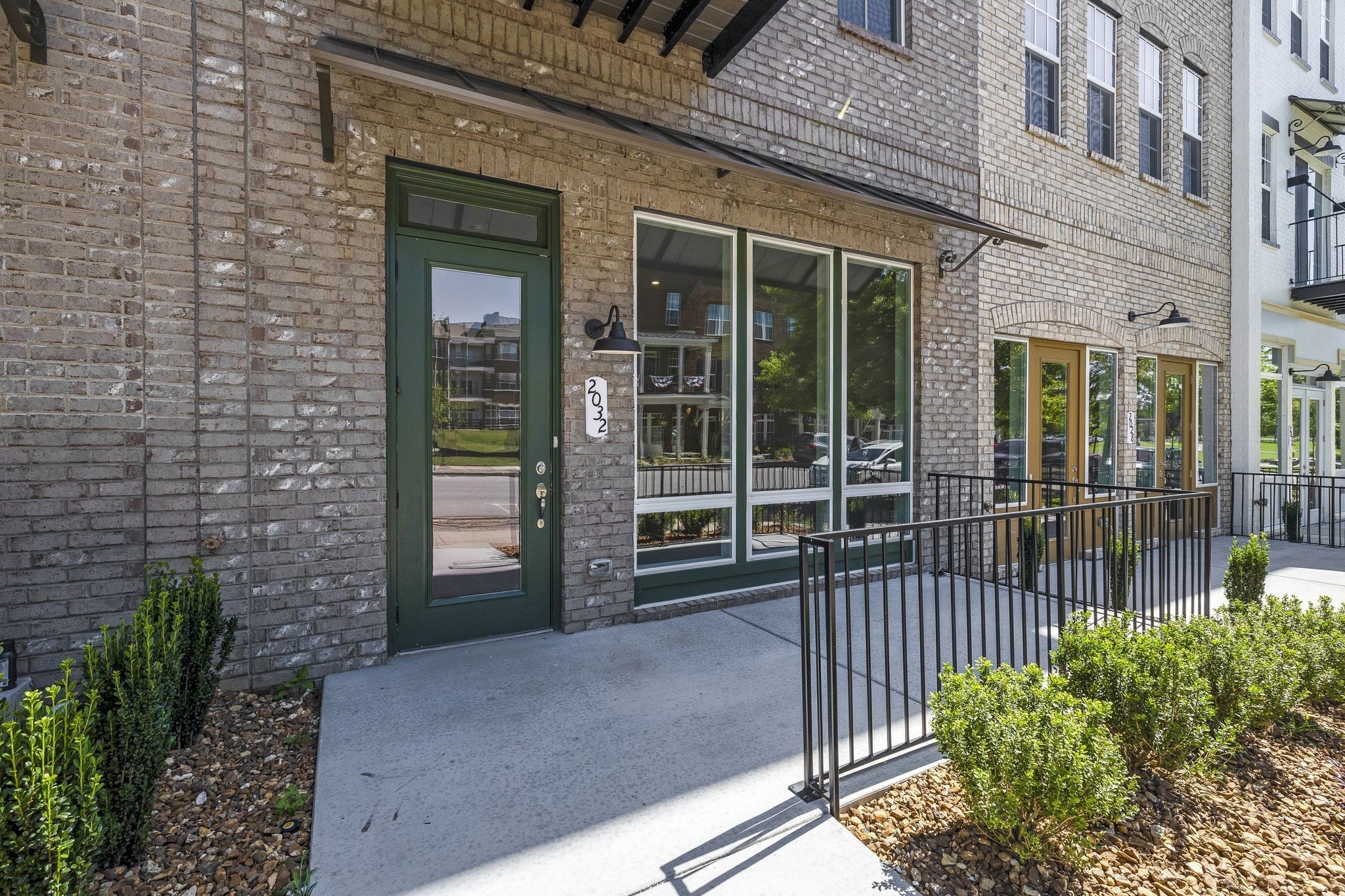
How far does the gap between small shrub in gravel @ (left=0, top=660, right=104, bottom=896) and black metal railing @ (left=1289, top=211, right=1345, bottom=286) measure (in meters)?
15.3

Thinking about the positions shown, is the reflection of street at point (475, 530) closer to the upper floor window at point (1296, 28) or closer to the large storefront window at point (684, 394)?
the large storefront window at point (684, 394)

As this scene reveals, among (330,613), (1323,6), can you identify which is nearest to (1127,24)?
(1323,6)

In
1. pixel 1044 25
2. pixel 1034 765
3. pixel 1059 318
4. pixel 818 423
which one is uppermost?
pixel 1044 25

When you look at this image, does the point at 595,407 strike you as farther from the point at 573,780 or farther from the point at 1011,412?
the point at 1011,412

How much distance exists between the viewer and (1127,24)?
825cm

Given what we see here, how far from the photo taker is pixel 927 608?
5402 millimetres

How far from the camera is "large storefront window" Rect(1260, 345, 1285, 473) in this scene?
429 inches

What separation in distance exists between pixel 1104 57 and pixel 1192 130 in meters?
2.44

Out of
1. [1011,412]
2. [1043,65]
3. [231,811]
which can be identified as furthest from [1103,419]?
[231,811]

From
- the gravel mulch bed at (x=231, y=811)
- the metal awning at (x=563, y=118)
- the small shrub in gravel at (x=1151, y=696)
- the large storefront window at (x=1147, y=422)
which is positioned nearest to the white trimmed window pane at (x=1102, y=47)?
the large storefront window at (x=1147, y=422)

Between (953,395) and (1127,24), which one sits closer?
(953,395)

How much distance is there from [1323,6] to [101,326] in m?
17.6

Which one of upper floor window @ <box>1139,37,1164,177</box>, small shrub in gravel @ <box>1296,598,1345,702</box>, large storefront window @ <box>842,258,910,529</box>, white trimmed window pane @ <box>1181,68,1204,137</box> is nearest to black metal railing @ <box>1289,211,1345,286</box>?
white trimmed window pane @ <box>1181,68,1204,137</box>

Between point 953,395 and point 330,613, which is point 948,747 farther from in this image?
point 953,395
